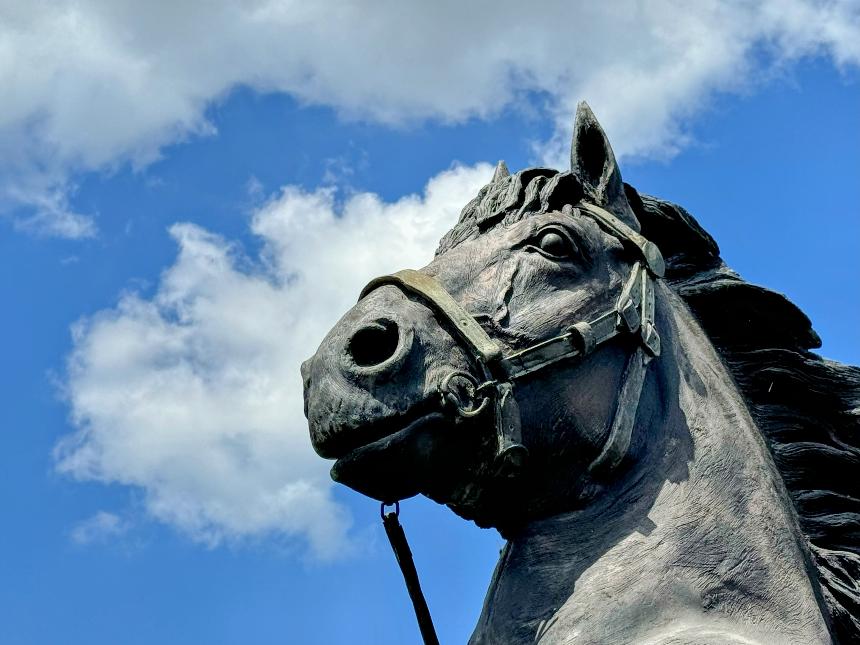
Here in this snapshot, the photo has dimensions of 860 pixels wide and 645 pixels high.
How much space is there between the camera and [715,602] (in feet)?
11.1

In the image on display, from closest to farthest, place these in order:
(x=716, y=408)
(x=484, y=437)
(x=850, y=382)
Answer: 1. (x=484, y=437)
2. (x=716, y=408)
3. (x=850, y=382)

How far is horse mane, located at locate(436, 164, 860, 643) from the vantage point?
3.87 metres

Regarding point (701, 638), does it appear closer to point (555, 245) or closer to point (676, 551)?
point (676, 551)

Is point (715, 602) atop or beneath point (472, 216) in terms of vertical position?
beneath

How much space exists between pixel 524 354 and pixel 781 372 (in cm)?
101

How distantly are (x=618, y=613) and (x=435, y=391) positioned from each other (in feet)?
2.64

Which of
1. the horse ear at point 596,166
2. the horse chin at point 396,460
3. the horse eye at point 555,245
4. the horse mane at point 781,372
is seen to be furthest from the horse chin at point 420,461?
the horse ear at point 596,166

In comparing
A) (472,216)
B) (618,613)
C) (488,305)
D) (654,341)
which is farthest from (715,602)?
(472,216)

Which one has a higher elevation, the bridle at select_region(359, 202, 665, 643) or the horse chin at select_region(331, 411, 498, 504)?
the bridle at select_region(359, 202, 665, 643)

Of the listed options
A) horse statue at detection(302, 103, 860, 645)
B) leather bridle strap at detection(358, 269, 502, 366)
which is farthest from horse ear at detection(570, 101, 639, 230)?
leather bridle strap at detection(358, 269, 502, 366)

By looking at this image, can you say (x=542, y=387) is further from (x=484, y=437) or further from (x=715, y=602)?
(x=715, y=602)

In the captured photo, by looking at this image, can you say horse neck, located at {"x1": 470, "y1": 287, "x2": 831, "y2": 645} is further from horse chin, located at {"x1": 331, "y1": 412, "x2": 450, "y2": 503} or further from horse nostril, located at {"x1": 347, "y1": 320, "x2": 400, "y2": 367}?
horse nostril, located at {"x1": 347, "y1": 320, "x2": 400, "y2": 367}

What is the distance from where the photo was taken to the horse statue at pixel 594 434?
343cm

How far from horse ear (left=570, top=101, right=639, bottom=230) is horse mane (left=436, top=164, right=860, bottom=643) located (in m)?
0.12
